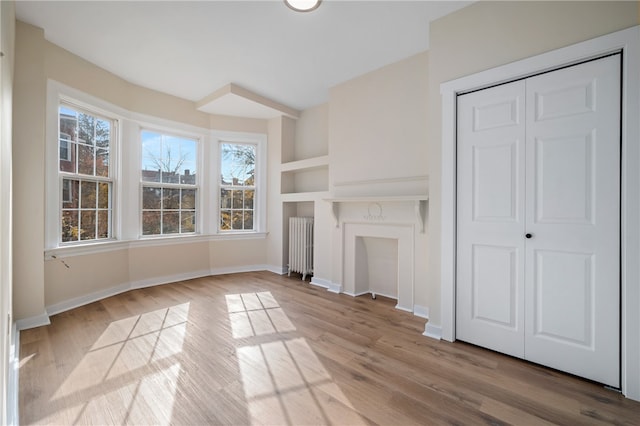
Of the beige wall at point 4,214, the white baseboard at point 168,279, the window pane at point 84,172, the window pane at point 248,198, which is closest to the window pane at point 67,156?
the window pane at point 84,172

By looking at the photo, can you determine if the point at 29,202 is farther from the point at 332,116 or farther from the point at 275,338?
the point at 332,116

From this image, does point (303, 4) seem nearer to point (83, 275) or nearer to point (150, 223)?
point (150, 223)

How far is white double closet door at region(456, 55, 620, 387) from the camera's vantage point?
1.91 meters

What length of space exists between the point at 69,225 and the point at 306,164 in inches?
120

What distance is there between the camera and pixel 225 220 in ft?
→ 16.2

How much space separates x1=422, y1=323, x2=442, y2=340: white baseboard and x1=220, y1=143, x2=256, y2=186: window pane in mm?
3655

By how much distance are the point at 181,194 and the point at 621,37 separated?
494 centimetres

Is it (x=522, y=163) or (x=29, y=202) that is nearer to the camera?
(x=522, y=163)

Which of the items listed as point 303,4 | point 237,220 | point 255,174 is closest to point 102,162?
point 237,220

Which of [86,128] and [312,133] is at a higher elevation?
[312,133]

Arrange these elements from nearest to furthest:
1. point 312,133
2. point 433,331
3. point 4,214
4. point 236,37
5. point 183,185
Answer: point 4,214 < point 433,331 < point 236,37 < point 183,185 < point 312,133

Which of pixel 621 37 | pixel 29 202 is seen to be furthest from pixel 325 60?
pixel 29 202

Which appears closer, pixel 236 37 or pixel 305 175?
pixel 236 37

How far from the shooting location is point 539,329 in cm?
215
